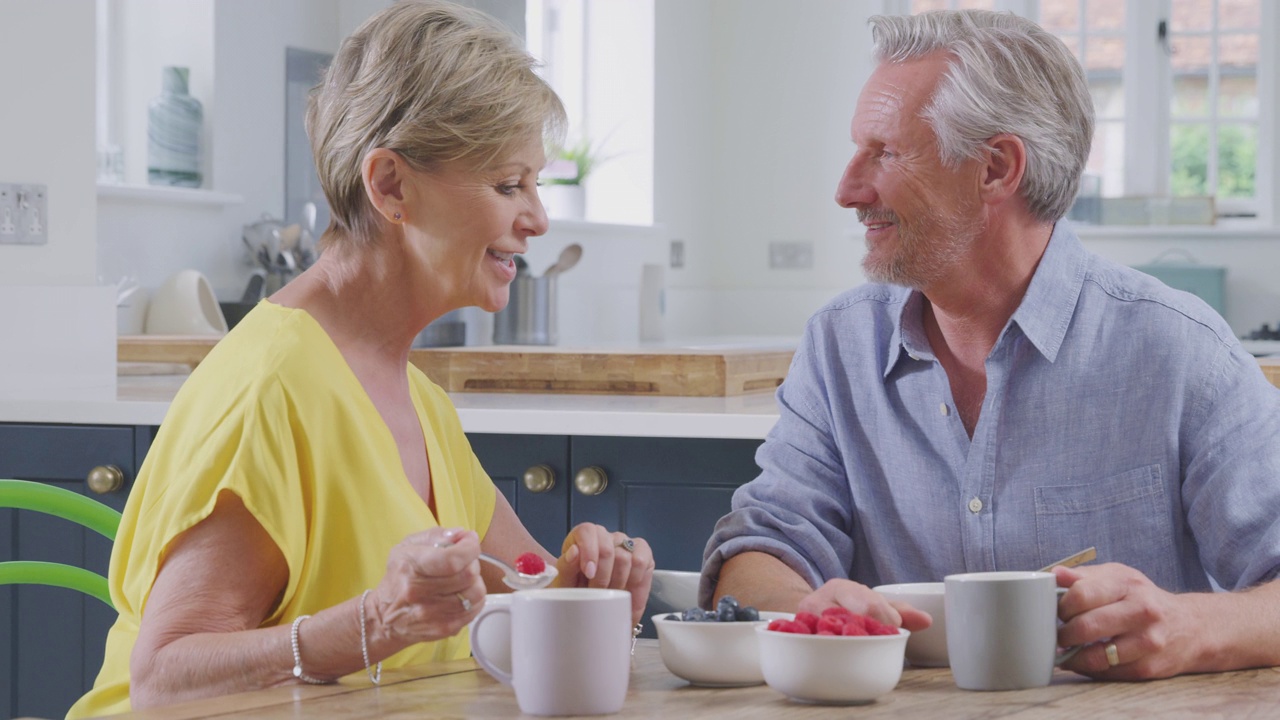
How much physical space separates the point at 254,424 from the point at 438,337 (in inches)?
63.4

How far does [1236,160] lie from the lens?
5414mm

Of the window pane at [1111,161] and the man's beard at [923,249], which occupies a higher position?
the window pane at [1111,161]

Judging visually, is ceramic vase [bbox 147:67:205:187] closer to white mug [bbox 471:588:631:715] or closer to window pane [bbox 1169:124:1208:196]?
white mug [bbox 471:588:631:715]

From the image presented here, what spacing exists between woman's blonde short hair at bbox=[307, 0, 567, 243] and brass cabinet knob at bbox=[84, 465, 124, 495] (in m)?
0.98

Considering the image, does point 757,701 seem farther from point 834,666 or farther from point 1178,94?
point 1178,94

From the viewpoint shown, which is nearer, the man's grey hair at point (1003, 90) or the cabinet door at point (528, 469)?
the man's grey hair at point (1003, 90)

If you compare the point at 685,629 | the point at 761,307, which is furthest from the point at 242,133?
the point at 685,629

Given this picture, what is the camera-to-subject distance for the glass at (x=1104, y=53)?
5.48 m

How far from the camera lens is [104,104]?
3635 mm

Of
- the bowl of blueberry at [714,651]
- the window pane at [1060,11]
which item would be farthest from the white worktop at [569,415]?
the window pane at [1060,11]

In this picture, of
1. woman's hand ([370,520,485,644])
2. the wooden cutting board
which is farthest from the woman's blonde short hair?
the wooden cutting board

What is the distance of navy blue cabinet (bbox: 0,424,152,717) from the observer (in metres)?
2.25

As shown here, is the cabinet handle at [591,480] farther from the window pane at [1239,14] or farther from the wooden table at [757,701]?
the window pane at [1239,14]

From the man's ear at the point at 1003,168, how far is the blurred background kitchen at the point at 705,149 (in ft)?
6.20
